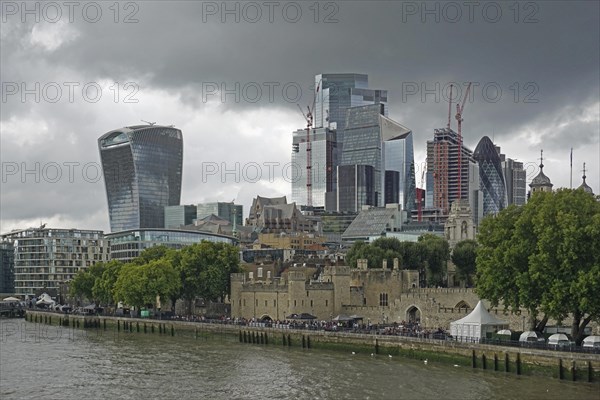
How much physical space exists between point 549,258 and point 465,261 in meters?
69.5

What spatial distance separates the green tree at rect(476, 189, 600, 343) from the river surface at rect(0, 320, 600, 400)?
701 centimetres

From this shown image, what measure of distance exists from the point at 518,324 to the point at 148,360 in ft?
111

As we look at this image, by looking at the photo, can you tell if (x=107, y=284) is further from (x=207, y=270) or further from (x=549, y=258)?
(x=549, y=258)

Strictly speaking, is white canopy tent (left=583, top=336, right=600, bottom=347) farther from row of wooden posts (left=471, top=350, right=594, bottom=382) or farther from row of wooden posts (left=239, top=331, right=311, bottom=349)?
row of wooden posts (left=239, top=331, right=311, bottom=349)

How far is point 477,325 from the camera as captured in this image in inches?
2832

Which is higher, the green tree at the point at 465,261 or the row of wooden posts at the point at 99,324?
the green tree at the point at 465,261

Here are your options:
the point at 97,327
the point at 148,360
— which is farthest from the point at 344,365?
the point at 97,327

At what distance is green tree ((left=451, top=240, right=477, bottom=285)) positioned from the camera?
437 ft

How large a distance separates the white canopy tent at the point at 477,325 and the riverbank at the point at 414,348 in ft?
9.26

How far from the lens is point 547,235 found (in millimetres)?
64875

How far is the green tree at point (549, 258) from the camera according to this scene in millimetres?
63281

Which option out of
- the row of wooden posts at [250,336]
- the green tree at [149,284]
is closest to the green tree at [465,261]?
the green tree at [149,284]

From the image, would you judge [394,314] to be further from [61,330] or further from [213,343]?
[61,330]

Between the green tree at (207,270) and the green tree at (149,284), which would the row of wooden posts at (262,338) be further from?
the green tree at (149,284)
